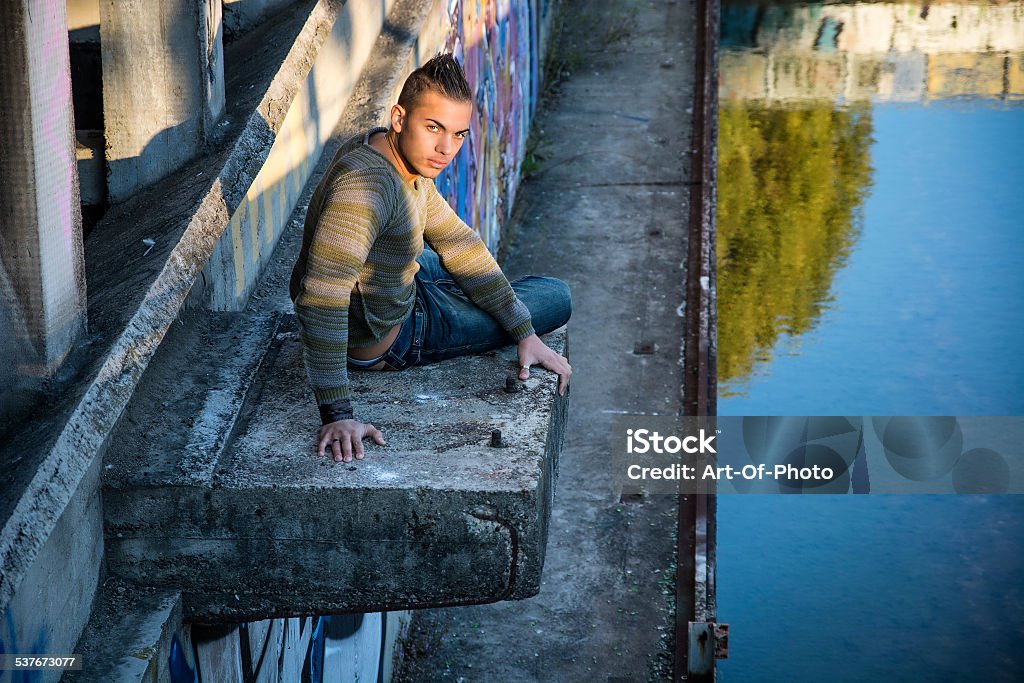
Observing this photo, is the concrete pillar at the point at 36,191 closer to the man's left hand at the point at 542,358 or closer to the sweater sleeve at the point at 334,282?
the sweater sleeve at the point at 334,282

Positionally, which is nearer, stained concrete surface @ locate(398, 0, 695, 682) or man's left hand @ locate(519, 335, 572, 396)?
man's left hand @ locate(519, 335, 572, 396)

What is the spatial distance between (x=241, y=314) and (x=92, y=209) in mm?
530

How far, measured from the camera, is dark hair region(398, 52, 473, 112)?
3.16m

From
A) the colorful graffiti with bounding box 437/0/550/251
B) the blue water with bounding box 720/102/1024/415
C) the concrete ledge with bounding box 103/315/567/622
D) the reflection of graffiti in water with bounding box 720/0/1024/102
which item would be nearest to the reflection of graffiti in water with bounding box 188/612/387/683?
the concrete ledge with bounding box 103/315/567/622

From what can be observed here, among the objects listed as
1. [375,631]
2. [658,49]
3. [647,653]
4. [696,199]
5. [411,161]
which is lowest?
[647,653]

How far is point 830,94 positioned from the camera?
Answer: 16.0 metres

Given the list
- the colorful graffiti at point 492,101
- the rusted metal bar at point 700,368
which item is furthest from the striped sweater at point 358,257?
the colorful graffiti at point 492,101

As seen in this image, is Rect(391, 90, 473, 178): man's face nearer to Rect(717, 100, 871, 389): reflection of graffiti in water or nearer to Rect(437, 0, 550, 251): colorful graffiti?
Rect(437, 0, 550, 251): colorful graffiti

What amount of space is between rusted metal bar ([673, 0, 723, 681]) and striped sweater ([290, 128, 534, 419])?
3.35 m

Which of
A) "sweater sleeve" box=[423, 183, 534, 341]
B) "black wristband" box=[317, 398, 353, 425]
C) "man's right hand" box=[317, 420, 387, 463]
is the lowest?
"man's right hand" box=[317, 420, 387, 463]

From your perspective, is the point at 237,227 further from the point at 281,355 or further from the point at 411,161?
the point at 411,161

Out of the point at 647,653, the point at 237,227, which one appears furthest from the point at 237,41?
the point at 647,653

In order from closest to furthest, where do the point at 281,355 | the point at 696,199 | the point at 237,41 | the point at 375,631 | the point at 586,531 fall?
1. the point at 281,355
2. the point at 237,41
3. the point at 375,631
4. the point at 586,531
5. the point at 696,199

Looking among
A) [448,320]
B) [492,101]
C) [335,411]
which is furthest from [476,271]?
[492,101]
